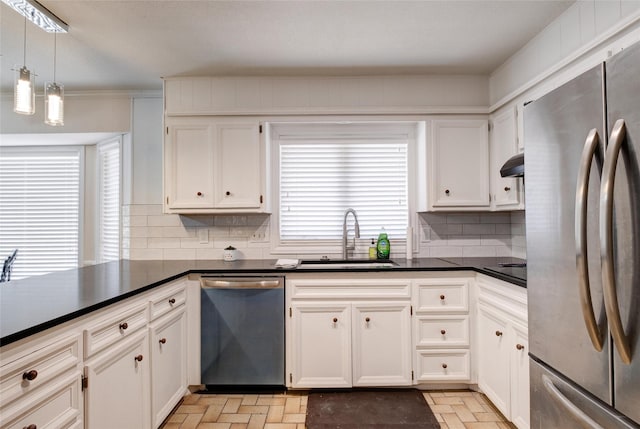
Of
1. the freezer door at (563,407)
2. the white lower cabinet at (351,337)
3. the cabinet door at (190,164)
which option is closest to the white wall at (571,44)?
the freezer door at (563,407)

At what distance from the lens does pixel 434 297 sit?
2400 mm

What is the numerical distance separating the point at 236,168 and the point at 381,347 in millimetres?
1710

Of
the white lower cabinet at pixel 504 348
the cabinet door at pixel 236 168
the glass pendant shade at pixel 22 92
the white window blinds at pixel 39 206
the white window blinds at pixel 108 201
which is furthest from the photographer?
the white window blinds at pixel 39 206

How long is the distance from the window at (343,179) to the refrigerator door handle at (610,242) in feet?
7.24

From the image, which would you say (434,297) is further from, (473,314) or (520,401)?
(520,401)

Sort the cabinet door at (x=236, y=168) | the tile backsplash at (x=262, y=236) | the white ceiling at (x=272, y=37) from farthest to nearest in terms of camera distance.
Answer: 1. the tile backsplash at (x=262, y=236)
2. the cabinet door at (x=236, y=168)
3. the white ceiling at (x=272, y=37)

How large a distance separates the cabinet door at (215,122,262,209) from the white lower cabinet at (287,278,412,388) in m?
0.91

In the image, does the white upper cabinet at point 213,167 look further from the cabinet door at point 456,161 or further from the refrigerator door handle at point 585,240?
the refrigerator door handle at point 585,240

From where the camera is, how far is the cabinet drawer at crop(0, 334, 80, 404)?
1013 millimetres

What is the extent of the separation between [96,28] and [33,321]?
186 cm

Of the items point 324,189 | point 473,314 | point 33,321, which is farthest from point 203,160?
point 473,314

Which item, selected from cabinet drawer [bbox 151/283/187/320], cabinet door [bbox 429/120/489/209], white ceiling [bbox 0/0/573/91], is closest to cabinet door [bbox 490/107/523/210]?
cabinet door [bbox 429/120/489/209]

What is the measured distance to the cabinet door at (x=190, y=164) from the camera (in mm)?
2748

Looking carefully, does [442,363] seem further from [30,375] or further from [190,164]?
[190,164]
